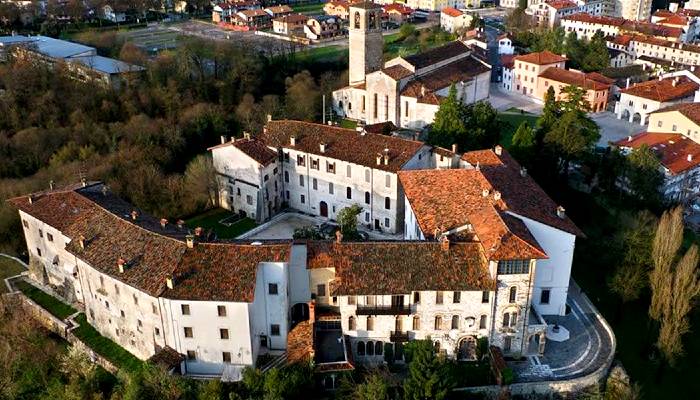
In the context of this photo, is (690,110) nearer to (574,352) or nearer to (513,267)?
(574,352)

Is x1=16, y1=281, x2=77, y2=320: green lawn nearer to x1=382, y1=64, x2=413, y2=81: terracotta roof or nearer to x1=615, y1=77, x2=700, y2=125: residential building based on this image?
x1=382, y1=64, x2=413, y2=81: terracotta roof

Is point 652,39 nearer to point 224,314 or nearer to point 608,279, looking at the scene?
point 608,279

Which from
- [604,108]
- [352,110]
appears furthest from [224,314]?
[604,108]

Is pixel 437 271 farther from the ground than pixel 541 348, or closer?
farther from the ground

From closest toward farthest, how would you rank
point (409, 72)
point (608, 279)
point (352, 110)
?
point (608, 279) → point (409, 72) → point (352, 110)

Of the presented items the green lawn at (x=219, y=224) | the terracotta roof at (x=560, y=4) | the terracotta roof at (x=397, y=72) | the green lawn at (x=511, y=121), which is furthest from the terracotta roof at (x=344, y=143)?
the terracotta roof at (x=560, y=4)

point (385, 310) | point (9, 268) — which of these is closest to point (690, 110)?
point (385, 310)
